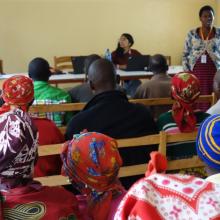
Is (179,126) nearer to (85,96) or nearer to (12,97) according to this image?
(12,97)

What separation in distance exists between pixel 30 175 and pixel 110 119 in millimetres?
848

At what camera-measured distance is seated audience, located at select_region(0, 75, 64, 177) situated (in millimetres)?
1972

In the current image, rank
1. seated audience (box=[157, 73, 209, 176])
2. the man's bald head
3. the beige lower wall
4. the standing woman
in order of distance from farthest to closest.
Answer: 1. the beige lower wall
2. the standing woman
3. the man's bald head
4. seated audience (box=[157, 73, 209, 176])

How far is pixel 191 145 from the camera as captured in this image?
212 cm

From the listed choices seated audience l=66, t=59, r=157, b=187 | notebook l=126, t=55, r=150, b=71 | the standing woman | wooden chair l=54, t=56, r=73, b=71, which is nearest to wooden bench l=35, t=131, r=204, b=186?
seated audience l=66, t=59, r=157, b=187

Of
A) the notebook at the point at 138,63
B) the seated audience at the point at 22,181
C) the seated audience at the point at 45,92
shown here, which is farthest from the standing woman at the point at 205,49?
the seated audience at the point at 22,181

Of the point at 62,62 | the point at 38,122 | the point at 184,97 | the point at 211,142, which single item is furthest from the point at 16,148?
the point at 62,62

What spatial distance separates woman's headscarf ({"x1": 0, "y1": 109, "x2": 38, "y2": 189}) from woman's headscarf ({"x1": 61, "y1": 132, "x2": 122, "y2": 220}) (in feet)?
0.49

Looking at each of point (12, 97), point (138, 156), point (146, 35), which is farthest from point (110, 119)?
point (146, 35)

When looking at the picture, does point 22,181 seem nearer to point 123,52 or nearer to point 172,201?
point 172,201

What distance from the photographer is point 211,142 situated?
1.13 meters

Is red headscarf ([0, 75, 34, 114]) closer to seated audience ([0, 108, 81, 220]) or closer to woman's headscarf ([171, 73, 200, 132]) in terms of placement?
woman's headscarf ([171, 73, 200, 132])

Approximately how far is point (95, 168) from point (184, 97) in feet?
3.82

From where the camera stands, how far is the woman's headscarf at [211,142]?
1.12 metres
